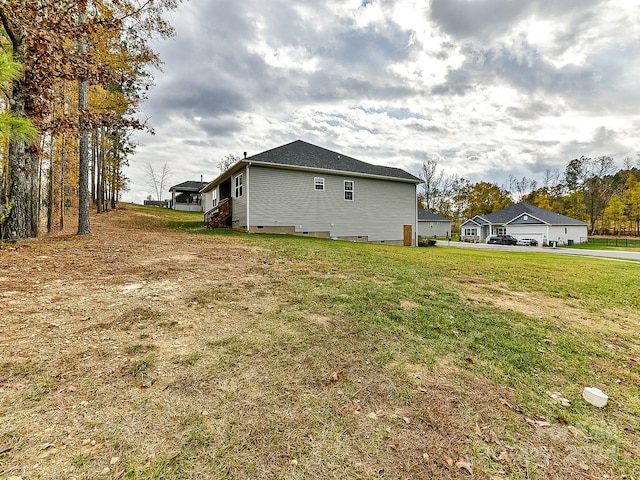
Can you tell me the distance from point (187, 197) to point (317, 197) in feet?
108

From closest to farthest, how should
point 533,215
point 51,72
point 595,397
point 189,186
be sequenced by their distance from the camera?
1. point 595,397
2. point 51,72
3. point 533,215
4. point 189,186

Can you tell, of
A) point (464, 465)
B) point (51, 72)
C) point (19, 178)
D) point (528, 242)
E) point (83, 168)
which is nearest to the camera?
point (464, 465)

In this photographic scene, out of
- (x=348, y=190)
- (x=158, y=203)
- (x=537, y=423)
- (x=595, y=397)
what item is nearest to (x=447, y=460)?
(x=537, y=423)

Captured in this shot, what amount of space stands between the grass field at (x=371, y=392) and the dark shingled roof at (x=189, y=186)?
42053mm

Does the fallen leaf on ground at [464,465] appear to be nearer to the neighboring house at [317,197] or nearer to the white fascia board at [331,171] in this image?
the neighboring house at [317,197]

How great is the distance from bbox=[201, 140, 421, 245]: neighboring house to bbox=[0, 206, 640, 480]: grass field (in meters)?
10.2

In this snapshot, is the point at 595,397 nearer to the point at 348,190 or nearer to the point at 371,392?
the point at 371,392

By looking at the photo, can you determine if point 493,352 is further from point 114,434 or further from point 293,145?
point 293,145

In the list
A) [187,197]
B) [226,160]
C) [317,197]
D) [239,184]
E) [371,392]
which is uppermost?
[226,160]

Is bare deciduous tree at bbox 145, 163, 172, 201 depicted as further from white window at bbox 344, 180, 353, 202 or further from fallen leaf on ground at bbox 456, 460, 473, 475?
A: fallen leaf on ground at bbox 456, 460, 473, 475

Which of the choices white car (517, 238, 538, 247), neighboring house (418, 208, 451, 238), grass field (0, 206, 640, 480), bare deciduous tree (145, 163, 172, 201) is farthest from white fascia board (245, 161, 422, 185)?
bare deciduous tree (145, 163, 172, 201)

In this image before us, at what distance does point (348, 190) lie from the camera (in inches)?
661

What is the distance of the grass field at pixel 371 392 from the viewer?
5.92 ft

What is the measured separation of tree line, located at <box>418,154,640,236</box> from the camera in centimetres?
4044
